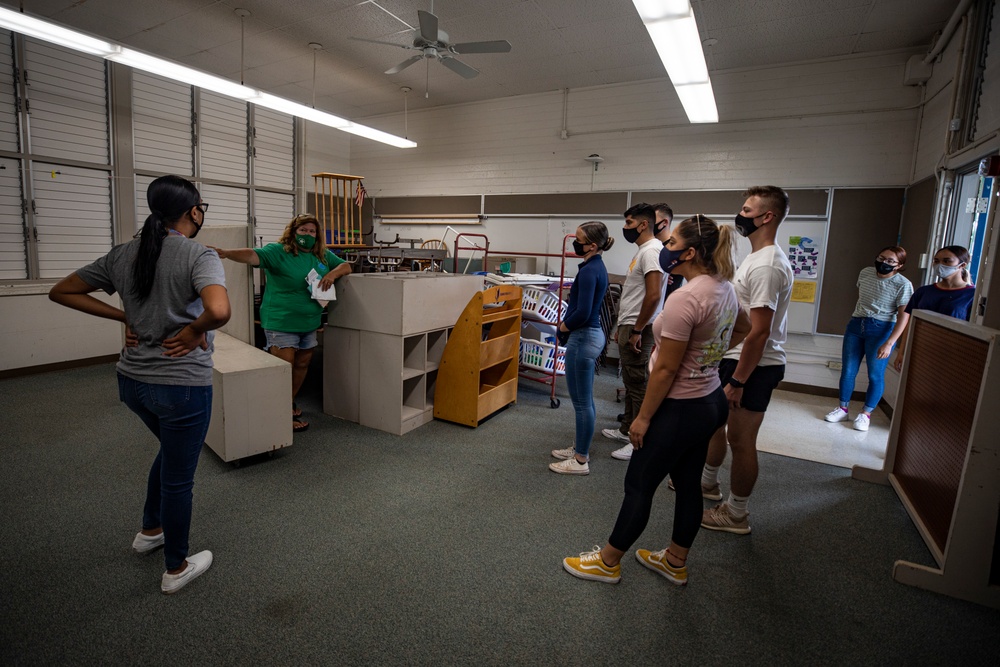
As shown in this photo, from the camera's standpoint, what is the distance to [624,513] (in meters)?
1.97

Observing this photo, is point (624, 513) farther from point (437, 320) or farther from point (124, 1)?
point (124, 1)

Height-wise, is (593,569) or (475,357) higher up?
(475,357)

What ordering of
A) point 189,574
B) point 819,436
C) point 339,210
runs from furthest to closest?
point 339,210 → point 819,436 → point 189,574

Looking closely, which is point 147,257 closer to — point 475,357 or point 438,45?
point 475,357

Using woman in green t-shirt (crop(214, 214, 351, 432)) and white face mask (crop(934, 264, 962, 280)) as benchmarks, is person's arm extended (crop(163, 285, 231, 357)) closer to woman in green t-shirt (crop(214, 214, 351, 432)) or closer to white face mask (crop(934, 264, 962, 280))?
woman in green t-shirt (crop(214, 214, 351, 432))

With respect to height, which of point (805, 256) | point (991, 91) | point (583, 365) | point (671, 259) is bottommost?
point (583, 365)

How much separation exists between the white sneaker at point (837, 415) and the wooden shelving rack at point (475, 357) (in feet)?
9.86

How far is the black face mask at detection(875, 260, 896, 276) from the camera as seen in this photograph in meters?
4.14

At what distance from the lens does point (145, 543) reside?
215 centimetres

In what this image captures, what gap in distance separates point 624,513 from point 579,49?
16.8ft

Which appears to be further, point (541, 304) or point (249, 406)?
point (541, 304)

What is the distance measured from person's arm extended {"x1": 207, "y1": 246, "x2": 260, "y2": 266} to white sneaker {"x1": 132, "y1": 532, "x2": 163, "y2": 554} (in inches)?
69.1

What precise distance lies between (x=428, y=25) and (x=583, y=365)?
9.87 ft

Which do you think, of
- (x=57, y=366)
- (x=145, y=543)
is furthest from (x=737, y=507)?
(x=57, y=366)
